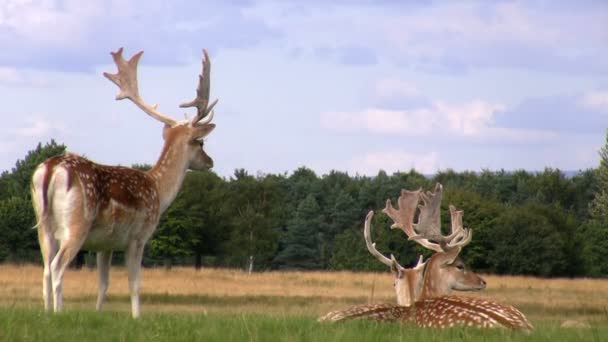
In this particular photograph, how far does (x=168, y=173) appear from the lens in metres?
12.2

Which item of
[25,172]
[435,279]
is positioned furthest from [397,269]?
[25,172]

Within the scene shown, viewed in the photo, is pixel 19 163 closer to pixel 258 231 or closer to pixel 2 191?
pixel 2 191

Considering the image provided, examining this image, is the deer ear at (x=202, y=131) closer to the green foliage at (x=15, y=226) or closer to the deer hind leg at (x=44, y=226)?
the deer hind leg at (x=44, y=226)

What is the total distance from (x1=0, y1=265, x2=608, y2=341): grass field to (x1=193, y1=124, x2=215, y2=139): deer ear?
1.86 metres

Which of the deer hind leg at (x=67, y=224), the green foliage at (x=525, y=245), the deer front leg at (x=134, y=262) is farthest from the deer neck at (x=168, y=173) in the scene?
the green foliage at (x=525, y=245)

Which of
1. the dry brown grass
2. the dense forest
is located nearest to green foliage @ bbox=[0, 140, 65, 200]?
the dense forest

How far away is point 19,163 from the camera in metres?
66.5

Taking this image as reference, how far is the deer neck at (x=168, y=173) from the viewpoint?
12.0 metres

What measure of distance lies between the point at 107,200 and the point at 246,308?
14.4 metres

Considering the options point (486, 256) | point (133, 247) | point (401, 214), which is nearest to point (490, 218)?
point (486, 256)

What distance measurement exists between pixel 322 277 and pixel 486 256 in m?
25.7

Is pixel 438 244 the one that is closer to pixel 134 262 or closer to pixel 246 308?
pixel 134 262

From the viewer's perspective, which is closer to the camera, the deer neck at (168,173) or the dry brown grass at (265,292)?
the deer neck at (168,173)

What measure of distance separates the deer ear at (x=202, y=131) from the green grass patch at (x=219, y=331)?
3.75 metres
